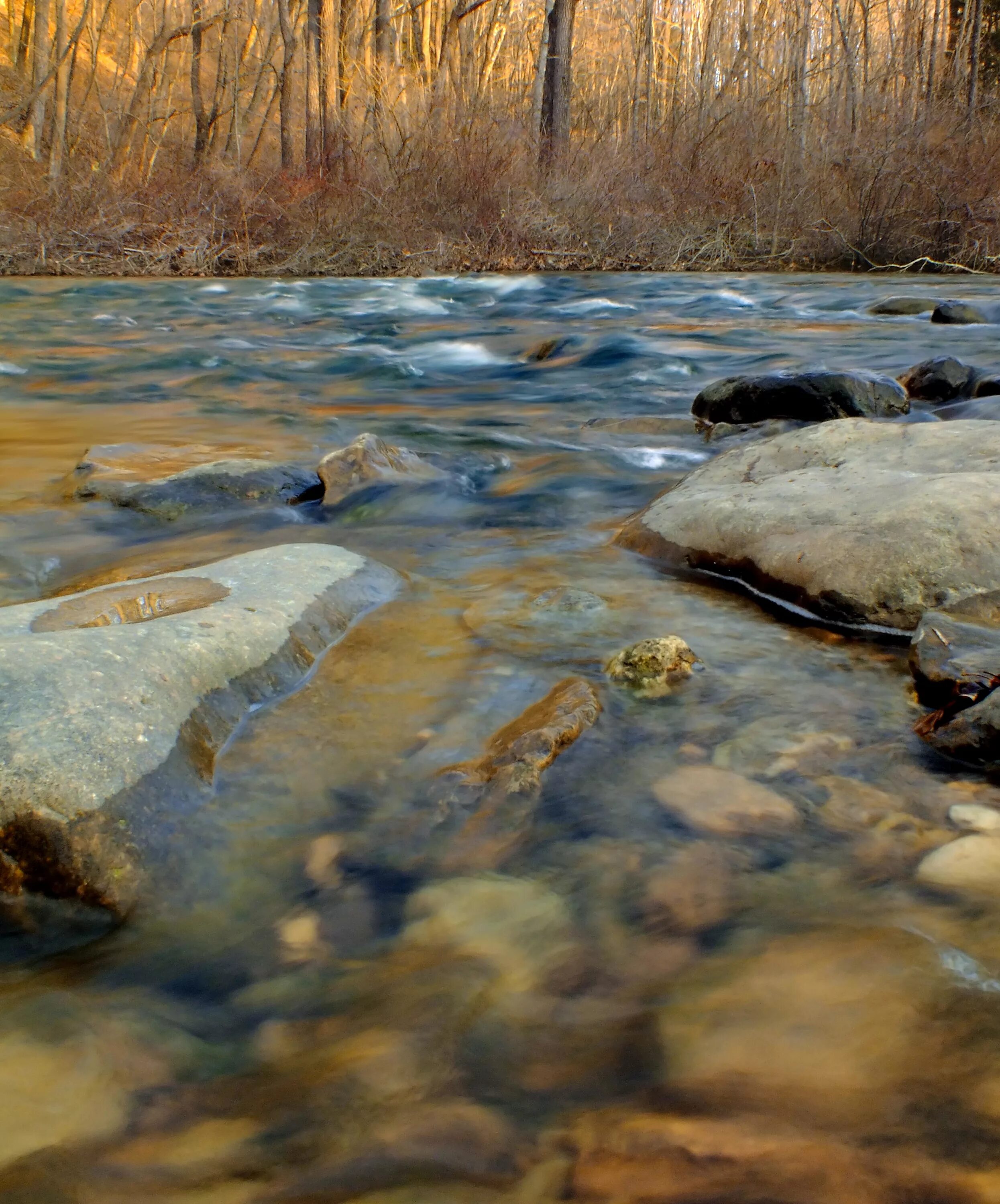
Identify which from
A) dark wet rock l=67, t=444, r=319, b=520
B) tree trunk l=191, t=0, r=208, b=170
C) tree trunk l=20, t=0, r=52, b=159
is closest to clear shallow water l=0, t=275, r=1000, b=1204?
dark wet rock l=67, t=444, r=319, b=520

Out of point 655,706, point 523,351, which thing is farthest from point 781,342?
point 655,706

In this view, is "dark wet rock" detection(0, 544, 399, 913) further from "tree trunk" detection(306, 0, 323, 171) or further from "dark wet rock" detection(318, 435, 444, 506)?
"tree trunk" detection(306, 0, 323, 171)

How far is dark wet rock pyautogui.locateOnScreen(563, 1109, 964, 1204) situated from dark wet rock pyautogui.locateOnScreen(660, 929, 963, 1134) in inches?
1.1

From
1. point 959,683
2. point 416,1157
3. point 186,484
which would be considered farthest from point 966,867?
point 186,484

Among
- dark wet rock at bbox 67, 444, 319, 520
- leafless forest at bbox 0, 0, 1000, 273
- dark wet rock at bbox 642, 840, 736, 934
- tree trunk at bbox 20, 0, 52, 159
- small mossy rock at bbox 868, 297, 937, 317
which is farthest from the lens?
tree trunk at bbox 20, 0, 52, 159

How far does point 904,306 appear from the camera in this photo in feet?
25.7

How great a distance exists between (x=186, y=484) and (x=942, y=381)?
3.09 meters

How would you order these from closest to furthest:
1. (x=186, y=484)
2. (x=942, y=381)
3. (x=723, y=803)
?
(x=723, y=803) < (x=186, y=484) < (x=942, y=381)

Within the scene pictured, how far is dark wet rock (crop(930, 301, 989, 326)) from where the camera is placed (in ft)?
23.2

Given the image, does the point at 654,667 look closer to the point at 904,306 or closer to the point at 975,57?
the point at 904,306

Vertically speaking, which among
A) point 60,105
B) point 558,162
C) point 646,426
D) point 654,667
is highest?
point 60,105

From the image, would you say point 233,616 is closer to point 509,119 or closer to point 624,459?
point 624,459

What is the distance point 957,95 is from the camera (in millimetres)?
12414

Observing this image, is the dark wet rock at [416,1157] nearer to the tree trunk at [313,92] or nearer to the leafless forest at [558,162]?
the leafless forest at [558,162]
